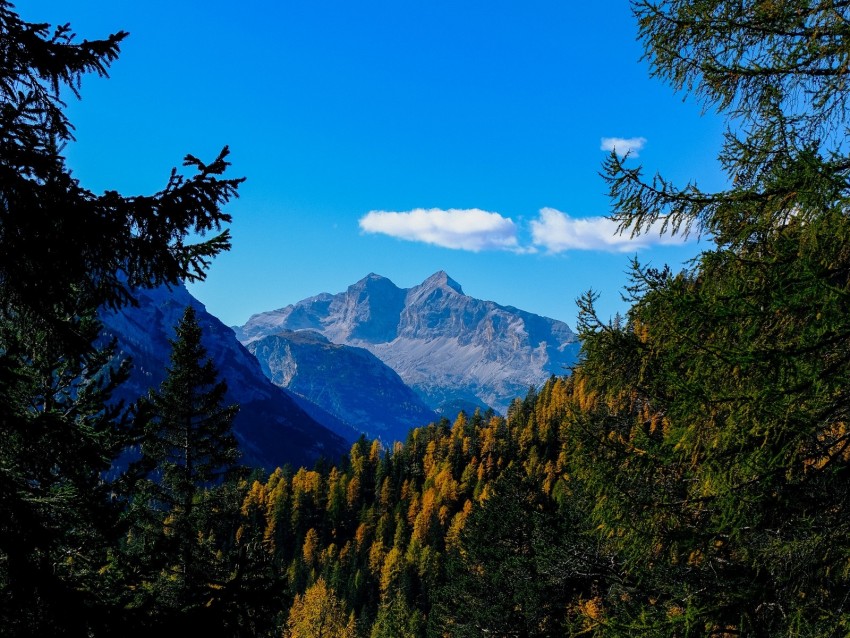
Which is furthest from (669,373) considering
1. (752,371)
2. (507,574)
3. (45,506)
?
(507,574)

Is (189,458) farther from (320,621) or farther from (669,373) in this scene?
(320,621)

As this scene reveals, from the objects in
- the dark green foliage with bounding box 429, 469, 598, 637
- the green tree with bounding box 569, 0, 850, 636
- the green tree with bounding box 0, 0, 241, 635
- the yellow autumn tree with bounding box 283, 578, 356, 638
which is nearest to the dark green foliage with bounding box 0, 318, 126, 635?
the green tree with bounding box 0, 0, 241, 635

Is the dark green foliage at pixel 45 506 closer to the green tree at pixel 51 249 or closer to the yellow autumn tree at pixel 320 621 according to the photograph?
the green tree at pixel 51 249

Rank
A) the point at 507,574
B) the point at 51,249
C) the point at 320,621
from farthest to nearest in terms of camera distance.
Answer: the point at 320,621 → the point at 507,574 → the point at 51,249

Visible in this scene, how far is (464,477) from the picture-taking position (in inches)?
3868

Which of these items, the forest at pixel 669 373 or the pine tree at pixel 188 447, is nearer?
the forest at pixel 669 373

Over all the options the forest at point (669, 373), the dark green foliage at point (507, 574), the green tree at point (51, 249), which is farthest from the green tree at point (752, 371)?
the dark green foliage at point (507, 574)

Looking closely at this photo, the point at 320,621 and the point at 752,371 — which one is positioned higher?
the point at 752,371

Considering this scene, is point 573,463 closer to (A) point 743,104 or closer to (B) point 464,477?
(A) point 743,104

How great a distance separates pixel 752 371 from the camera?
4.71 metres

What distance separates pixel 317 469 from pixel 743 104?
12433 cm

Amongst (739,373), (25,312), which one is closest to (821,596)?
(739,373)

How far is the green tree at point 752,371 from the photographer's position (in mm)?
4363

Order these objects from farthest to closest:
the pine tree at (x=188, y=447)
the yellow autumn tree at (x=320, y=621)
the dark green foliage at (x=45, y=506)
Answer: the yellow autumn tree at (x=320, y=621) → the pine tree at (x=188, y=447) → the dark green foliage at (x=45, y=506)
